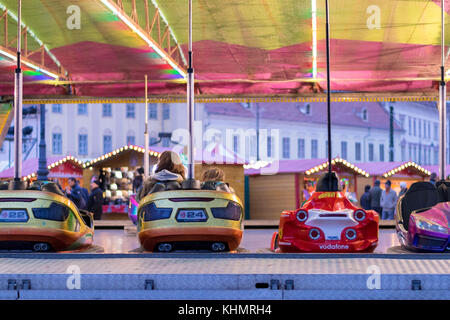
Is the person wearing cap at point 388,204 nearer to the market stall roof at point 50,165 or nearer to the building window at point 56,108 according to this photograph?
the market stall roof at point 50,165

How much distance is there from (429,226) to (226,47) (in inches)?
434

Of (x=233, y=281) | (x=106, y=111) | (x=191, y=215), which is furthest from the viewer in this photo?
(x=106, y=111)

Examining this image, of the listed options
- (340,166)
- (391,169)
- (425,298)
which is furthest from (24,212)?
(391,169)

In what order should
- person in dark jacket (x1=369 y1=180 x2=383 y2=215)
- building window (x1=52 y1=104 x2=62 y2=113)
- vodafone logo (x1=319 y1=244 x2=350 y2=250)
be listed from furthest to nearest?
building window (x1=52 y1=104 x2=62 y2=113) < person in dark jacket (x1=369 y1=180 x2=383 y2=215) < vodafone logo (x1=319 y1=244 x2=350 y2=250)

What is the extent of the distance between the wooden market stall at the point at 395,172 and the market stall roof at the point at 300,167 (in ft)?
8.89

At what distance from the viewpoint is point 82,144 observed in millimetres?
61094

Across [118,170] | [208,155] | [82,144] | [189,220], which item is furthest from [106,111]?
[189,220]

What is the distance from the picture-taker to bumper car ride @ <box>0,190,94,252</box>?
7406 mm

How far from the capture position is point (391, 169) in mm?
33344

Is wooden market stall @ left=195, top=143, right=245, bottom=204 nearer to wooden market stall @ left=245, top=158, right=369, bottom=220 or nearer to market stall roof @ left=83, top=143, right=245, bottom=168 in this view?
market stall roof @ left=83, top=143, right=245, bottom=168

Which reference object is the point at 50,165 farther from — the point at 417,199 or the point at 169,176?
the point at 417,199

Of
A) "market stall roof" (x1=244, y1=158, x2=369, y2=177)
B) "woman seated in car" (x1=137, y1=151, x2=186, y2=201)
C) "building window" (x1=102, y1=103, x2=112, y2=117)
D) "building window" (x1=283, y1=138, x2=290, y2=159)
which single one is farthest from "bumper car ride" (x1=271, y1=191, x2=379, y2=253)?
"building window" (x1=283, y1=138, x2=290, y2=159)

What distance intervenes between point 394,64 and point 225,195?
1199 centimetres
